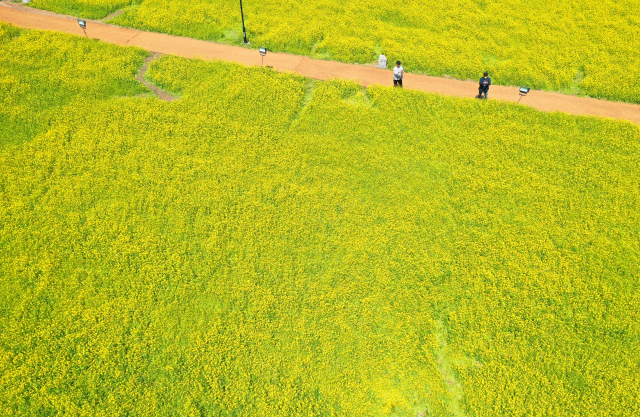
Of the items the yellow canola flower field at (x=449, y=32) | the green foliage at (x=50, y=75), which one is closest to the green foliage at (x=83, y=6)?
the yellow canola flower field at (x=449, y=32)

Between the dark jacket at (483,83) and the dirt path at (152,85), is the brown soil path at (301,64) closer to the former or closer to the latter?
the dirt path at (152,85)

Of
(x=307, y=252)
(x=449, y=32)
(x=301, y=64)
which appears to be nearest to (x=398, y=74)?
(x=301, y=64)

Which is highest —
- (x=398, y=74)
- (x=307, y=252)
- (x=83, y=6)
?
(x=83, y=6)

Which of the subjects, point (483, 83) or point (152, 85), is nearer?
point (483, 83)

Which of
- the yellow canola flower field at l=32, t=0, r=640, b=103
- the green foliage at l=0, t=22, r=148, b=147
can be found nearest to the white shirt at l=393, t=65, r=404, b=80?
the yellow canola flower field at l=32, t=0, r=640, b=103

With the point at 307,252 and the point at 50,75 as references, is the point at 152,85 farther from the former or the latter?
the point at 307,252

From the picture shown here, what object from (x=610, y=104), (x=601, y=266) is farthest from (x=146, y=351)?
(x=610, y=104)

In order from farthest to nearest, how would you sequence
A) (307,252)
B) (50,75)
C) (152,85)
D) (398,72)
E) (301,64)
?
→ (301,64) < (152,85) < (50,75) < (398,72) < (307,252)
